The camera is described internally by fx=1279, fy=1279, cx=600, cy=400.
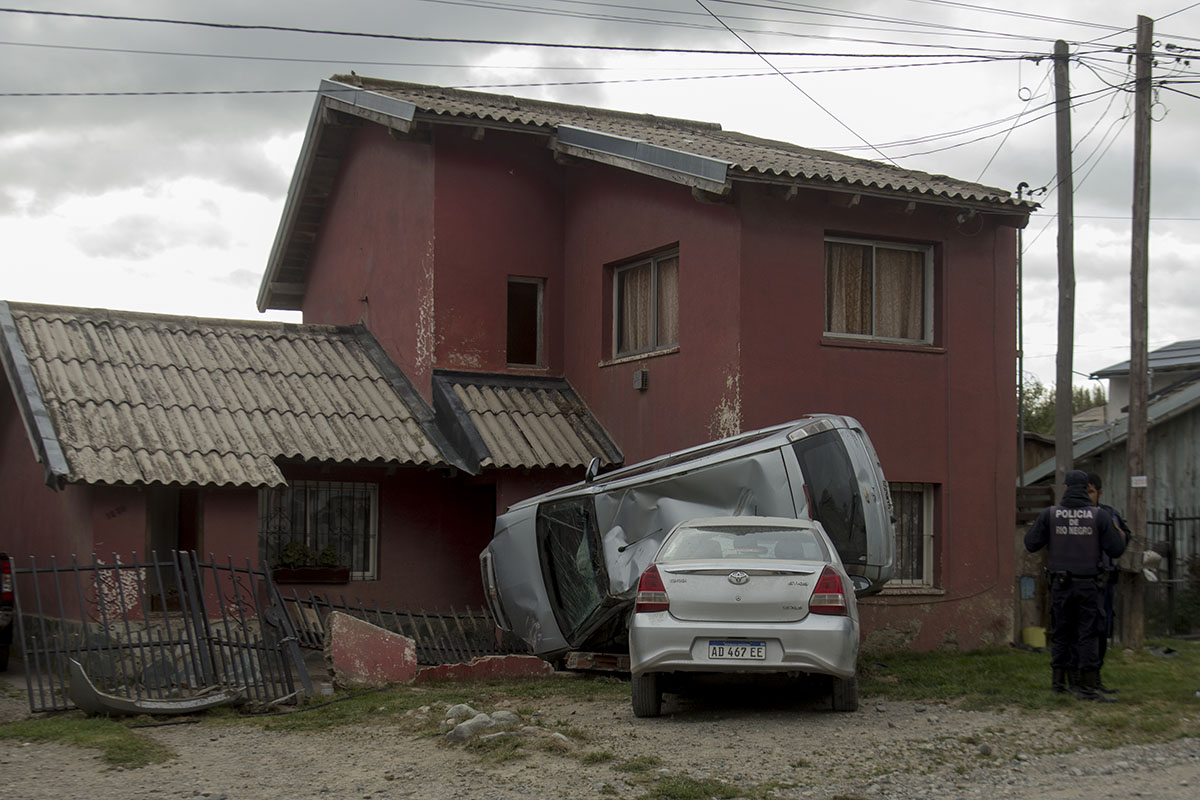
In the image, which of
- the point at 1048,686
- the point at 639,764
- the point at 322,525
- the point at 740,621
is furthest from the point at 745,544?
the point at 322,525

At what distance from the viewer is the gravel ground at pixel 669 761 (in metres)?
7.09

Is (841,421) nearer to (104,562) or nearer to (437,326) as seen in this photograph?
(437,326)

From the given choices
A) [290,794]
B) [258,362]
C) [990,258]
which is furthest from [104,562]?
[990,258]

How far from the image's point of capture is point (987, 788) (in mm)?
6988

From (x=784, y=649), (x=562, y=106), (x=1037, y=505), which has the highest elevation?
(x=562, y=106)

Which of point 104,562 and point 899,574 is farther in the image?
point 899,574

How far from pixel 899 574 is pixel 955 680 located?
3.04m

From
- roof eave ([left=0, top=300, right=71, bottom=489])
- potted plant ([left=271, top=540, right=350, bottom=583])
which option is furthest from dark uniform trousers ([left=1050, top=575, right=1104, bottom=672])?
→ roof eave ([left=0, top=300, right=71, bottom=489])

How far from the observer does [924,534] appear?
1422cm

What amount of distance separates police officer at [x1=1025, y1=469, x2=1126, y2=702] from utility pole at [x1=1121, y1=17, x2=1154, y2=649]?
135 inches

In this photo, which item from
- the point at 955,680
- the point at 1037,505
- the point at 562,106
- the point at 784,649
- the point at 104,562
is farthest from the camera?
the point at 562,106

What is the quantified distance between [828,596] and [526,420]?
23.5 ft

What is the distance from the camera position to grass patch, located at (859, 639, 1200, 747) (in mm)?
8812

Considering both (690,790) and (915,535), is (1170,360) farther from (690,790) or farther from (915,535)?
(690,790)
